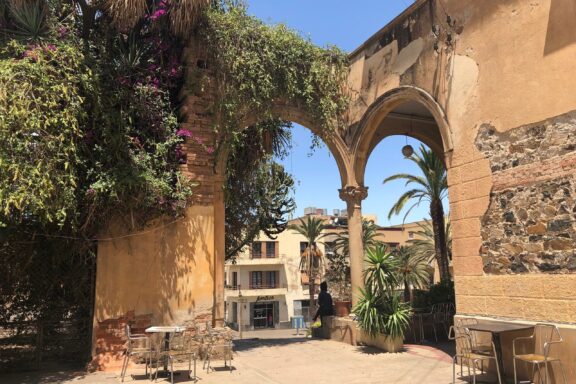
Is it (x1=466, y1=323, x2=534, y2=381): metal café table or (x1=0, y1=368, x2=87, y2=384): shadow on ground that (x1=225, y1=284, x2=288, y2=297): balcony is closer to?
(x1=0, y1=368, x2=87, y2=384): shadow on ground

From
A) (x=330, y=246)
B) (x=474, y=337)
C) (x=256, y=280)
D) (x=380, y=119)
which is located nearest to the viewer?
(x=474, y=337)

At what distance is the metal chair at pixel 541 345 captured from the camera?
6.30m

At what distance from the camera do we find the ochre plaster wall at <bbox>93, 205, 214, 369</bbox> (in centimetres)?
843

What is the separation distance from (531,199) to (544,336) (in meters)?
2.10

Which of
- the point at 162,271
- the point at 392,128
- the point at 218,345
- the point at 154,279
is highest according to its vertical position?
the point at 392,128

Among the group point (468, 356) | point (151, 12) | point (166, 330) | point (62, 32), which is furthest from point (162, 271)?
point (468, 356)

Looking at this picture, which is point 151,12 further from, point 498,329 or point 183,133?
point 498,329

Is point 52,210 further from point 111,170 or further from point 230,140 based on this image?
point 230,140

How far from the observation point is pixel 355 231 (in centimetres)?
1184

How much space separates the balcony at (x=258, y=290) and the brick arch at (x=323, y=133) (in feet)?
110

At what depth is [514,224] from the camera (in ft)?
25.0

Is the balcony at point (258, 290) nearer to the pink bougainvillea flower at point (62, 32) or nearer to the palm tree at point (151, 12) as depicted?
the palm tree at point (151, 12)

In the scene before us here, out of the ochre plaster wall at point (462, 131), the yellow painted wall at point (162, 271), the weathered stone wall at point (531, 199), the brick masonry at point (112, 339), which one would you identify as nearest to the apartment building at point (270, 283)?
the ochre plaster wall at point (462, 131)

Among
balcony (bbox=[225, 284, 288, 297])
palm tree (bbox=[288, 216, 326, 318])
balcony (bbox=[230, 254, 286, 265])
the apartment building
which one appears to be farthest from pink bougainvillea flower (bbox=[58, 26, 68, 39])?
balcony (bbox=[225, 284, 288, 297])
